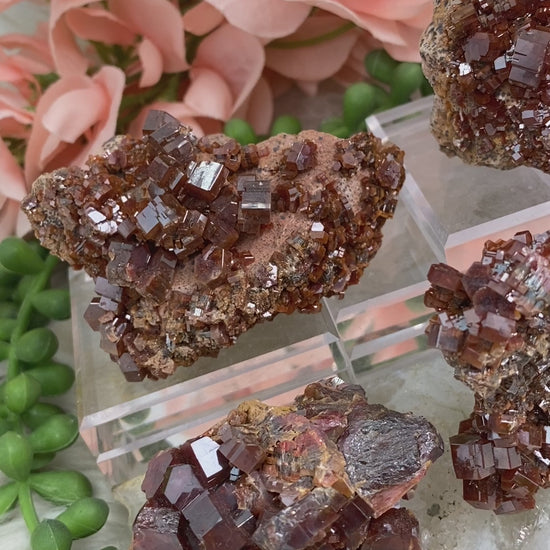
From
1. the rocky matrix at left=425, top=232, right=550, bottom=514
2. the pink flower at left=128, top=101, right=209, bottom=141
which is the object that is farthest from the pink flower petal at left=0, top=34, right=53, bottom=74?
the rocky matrix at left=425, top=232, right=550, bottom=514

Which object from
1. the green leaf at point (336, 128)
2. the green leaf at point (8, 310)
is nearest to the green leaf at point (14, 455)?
the green leaf at point (8, 310)

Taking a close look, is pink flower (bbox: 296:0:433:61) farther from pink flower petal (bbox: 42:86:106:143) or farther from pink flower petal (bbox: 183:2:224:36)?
pink flower petal (bbox: 42:86:106:143)

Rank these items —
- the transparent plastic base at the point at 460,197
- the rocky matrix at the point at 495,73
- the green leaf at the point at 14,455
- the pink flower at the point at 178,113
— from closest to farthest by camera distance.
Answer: the rocky matrix at the point at 495,73 → the green leaf at the point at 14,455 → the transparent plastic base at the point at 460,197 → the pink flower at the point at 178,113

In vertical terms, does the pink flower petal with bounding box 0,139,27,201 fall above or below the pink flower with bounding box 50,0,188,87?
below

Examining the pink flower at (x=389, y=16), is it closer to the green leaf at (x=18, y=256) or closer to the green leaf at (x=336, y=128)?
the green leaf at (x=336, y=128)

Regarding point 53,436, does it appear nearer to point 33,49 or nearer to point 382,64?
point 33,49

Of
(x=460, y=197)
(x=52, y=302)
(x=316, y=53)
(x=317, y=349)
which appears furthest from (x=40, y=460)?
(x=316, y=53)
